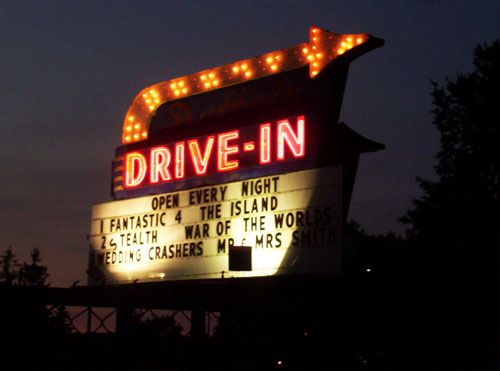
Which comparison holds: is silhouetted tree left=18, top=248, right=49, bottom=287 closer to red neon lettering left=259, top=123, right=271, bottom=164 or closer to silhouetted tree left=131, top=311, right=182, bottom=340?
silhouetted tree left=131, top=311, right=182, bottom=340

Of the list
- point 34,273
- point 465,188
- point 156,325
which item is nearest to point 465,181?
point 465,188

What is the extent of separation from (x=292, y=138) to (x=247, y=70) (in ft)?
7.78

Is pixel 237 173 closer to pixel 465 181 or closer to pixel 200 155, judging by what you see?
pixel 200 155

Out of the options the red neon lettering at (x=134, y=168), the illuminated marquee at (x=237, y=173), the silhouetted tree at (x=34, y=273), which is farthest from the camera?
the silhouetted tree at (x=34, y=273)

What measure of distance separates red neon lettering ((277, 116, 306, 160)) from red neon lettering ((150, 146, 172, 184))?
3.06 metres

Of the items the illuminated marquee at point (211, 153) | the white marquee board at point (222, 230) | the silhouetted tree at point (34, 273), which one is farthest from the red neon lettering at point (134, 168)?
the silhouetted tree at point (34, 273)

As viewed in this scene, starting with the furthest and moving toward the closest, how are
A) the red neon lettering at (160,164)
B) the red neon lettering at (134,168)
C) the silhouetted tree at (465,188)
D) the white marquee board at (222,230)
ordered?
the silhouetted tree at (465,188), the red neon lettering at (134,168), the red neon lettering at (160,164), the white marquee board at (222,230)

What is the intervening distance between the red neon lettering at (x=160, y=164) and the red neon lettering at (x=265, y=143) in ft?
8.47

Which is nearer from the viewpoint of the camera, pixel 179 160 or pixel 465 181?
pixel 179 160

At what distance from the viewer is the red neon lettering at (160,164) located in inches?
742

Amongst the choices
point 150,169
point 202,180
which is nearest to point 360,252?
point 202,180

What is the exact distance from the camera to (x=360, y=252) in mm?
16297

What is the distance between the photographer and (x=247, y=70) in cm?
1823

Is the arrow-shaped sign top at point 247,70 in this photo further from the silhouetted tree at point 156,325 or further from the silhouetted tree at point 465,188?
the silhouetted tree at point 465,188
